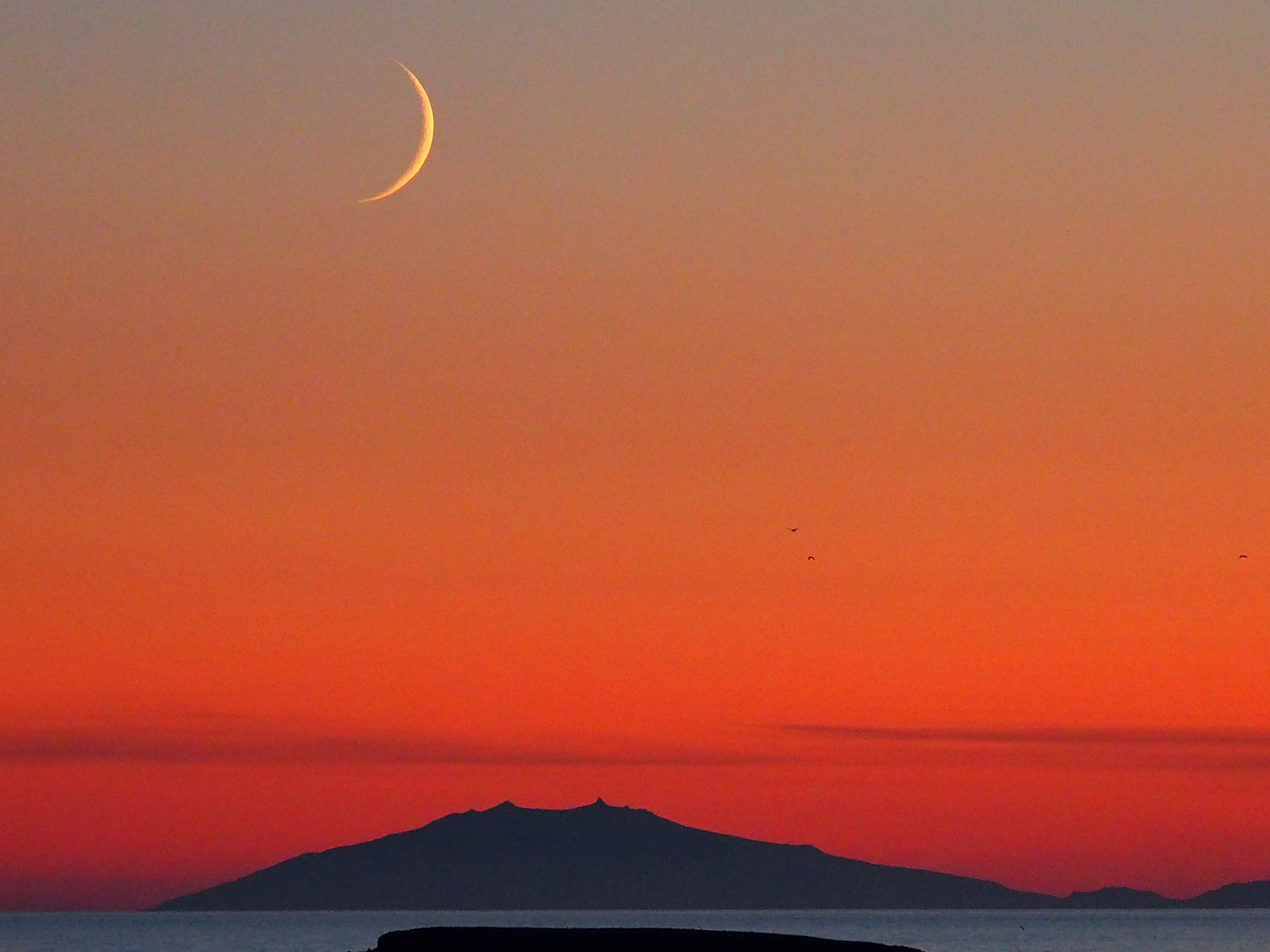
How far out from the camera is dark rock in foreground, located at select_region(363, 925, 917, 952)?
6738 centimetres

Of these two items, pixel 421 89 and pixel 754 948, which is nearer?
pixel 754 948

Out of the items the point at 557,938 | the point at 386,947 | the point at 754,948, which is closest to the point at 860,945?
the point at 754,948

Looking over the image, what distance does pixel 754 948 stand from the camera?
67938mm

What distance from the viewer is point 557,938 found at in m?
68.1

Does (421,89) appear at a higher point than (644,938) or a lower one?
higher

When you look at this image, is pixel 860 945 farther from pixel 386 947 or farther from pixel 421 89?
pixel 421 89

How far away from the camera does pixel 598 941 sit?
222 ft

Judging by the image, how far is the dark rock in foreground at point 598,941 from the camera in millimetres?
67375

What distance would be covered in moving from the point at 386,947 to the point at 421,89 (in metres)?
36.4

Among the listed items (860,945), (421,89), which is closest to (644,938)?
(860,945)

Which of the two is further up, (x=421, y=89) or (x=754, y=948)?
(x=421, y=89)

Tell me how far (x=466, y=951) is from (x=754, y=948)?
9.94 metres

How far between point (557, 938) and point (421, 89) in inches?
1455

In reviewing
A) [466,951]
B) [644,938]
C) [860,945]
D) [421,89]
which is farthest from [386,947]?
[421,89]
